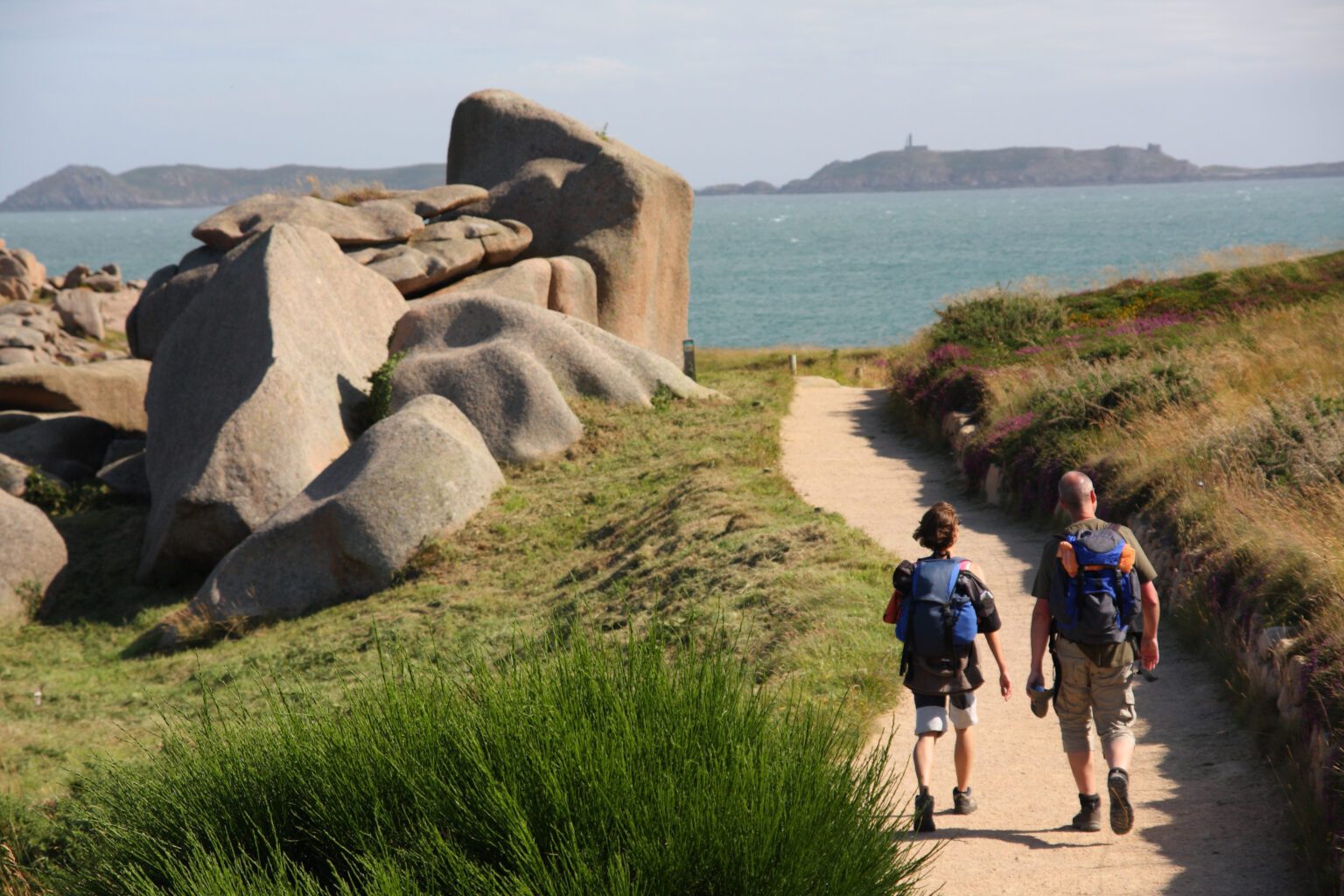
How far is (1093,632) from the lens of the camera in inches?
253

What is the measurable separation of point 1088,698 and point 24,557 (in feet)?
49.3

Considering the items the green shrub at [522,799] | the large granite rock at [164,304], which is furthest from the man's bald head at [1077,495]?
the large granite rock at [164,304]

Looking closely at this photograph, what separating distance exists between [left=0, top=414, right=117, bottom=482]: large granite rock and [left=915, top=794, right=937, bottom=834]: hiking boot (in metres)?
18.0

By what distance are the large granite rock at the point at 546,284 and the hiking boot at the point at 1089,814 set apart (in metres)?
17.2

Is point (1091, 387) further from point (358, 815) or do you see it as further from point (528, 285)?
point (358, 815)

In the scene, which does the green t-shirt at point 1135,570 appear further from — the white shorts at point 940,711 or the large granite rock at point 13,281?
the large granite rock at point 13,281

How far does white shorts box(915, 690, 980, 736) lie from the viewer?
6.75 metres

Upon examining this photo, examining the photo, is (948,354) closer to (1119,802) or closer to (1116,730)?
(1116,730)

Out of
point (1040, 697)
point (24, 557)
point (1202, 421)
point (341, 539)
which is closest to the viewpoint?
point (1040, 697)

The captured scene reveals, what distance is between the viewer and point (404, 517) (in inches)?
598

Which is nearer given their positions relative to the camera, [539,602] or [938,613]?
[938,613]

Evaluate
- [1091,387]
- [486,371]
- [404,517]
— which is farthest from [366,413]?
[1091,387]

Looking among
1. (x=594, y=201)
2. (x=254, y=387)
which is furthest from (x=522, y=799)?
(x=594, y=201)

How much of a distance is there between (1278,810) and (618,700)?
400cm
